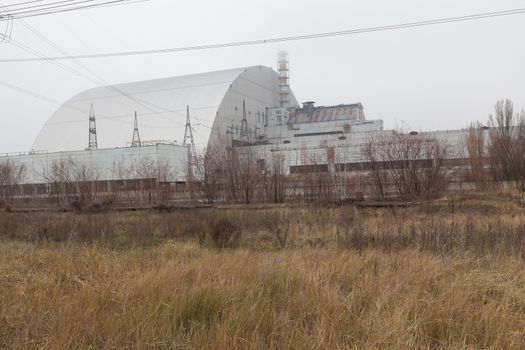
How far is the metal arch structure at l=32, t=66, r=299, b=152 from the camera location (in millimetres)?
71750

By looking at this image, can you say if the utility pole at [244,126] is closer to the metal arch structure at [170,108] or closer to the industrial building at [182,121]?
the industrial building at [182,121]

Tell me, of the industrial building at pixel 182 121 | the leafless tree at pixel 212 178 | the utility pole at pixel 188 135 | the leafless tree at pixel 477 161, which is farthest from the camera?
the utility pole at pixel 188 135

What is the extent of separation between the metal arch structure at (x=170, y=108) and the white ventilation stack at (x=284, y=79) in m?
1.01

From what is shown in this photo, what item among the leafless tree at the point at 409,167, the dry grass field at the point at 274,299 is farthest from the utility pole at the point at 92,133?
the dry grass field at the point at 274,299

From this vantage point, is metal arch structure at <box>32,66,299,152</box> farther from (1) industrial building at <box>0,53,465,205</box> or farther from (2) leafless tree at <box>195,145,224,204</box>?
(2) leafless tree at <box>195,145,224,204</box>

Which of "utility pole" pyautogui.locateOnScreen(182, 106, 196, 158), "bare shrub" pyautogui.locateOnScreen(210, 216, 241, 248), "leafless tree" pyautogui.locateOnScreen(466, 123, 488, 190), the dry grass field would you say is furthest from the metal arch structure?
the dry grass field

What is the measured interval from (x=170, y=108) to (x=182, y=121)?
4.29 meters

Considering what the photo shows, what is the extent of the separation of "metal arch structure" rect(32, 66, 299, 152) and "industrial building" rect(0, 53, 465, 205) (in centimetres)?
17

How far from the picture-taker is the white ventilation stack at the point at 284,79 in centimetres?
8681

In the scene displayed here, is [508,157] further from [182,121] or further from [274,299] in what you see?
[182,121]

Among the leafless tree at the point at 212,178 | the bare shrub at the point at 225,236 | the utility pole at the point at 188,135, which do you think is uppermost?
the utility pole at the point at 188,135

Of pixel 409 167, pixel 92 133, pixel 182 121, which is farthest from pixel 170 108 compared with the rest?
pixel 409 167

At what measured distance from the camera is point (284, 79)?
87.5 meters

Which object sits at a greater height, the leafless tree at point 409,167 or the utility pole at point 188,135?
the utility pole at point 188,135
